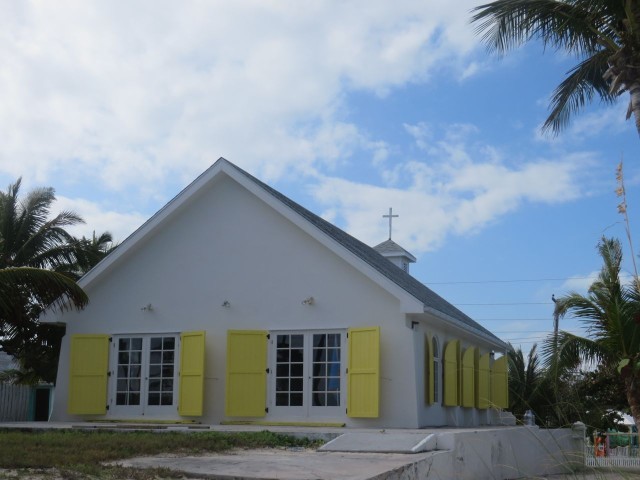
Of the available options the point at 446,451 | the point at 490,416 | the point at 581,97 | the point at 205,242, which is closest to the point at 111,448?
the point at 446,451

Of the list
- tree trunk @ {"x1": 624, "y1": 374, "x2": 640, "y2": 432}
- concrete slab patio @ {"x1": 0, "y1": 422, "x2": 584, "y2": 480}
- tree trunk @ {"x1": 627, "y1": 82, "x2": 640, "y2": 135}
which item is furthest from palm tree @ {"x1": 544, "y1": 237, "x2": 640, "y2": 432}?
tree trunk @ {"x1": 627, "y1": 82, "x2": 640, "y2": 135}

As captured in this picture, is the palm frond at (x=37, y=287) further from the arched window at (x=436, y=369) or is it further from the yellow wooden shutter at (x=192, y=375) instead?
the arched window at (x=436, y=369)

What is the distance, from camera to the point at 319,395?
1608 centimetres

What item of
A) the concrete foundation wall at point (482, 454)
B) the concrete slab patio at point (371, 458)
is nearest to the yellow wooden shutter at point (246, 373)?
the concrete slab patio at point (371, 458)

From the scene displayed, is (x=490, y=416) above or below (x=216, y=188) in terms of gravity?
below

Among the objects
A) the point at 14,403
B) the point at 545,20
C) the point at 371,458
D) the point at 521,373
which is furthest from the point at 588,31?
the point at 521,373

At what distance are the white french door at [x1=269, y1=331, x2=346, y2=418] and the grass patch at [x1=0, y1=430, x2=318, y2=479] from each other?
2780 millimetres

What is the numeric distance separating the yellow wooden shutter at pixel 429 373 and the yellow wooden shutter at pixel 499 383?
5.94m

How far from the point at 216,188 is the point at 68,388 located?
17.7ft

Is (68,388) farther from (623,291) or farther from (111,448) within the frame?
(623,291)

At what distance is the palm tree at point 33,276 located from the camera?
55.7 feet

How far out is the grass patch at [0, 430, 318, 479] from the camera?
8.34m

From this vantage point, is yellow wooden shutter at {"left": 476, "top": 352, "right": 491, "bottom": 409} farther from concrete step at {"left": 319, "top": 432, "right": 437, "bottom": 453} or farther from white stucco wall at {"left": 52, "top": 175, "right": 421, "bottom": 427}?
concrete step at {"left": 319, "top": 432, "right": 437, "bottom": 453}

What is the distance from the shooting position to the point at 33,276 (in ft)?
55.2
